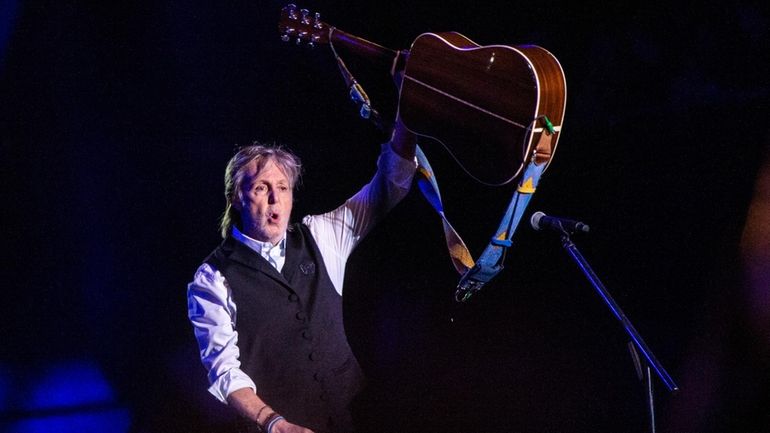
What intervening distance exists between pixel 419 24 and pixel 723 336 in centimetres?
205

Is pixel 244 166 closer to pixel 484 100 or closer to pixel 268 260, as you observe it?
pixel 268 260

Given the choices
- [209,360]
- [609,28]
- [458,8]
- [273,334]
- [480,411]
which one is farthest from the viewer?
[480,411]

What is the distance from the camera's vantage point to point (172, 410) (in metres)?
3.22

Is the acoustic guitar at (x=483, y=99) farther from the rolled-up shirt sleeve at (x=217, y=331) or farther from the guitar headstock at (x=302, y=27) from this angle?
the rolled-up shirt sleeve at (x=217, y=331)

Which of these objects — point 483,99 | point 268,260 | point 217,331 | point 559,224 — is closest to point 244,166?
point 268,260

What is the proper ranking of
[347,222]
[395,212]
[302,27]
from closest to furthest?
[302,27] → [347,222] → [395,212]

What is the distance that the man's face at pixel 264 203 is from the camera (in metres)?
2.06

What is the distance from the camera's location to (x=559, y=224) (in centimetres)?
168

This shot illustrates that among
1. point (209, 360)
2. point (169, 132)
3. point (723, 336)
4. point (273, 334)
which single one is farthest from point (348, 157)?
point (723, 336)

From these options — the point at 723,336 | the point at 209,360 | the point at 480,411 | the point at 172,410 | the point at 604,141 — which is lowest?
the point at 172,410

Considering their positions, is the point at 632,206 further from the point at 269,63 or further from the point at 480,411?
the point at 269,63

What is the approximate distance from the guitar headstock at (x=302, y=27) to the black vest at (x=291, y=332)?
0.82 meters

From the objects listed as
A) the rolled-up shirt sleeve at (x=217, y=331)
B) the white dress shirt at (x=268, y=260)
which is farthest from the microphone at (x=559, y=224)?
the rolled-up shirt sleeve at (x=217, y=331)

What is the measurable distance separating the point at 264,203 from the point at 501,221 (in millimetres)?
1014
